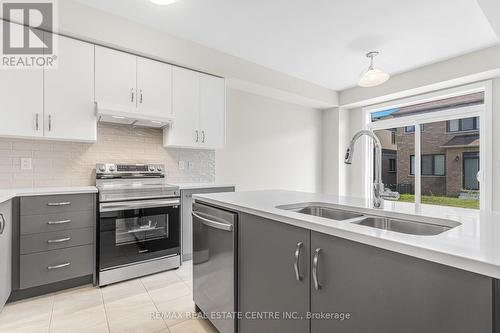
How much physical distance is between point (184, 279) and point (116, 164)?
145cm

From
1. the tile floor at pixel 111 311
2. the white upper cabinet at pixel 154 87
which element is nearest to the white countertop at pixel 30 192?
the tile floor at pixel 111 311

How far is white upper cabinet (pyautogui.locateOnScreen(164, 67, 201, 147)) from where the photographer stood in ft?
10.1

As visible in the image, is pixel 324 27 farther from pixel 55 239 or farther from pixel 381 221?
pixel 55 239

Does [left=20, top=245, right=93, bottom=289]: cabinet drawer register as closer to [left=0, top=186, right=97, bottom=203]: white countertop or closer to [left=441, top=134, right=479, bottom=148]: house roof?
[left=0, top=186, right=97, bottom=203]: white countertop

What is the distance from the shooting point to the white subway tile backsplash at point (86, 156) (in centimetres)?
249

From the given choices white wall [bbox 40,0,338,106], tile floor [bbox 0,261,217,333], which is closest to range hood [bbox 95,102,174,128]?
white wall [bbox 40,0,338,106]

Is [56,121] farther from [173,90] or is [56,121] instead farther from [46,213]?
[173,90]

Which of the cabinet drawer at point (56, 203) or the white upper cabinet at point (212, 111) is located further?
the white upper cabinet at point (212, 111)

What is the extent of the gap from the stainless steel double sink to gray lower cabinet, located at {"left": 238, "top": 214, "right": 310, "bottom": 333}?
0.94 ft

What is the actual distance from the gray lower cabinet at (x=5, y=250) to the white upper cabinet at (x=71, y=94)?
75 cm

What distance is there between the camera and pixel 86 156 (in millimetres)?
2828

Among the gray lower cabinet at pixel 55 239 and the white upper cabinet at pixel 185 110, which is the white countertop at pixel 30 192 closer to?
the gray lower cabinet at pixel 55 239

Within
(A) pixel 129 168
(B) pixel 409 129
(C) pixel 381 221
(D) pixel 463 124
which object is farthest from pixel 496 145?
(A) pixel 129 168

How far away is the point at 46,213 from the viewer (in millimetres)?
2242
